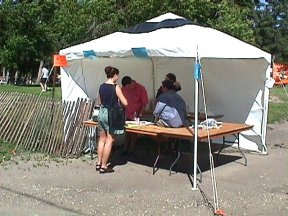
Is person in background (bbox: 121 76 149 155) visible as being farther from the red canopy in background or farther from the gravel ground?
the red canopy in background

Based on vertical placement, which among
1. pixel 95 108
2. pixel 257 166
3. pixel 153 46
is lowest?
pixel 257 166

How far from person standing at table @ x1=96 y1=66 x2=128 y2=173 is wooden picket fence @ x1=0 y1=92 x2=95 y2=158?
132 centimetres

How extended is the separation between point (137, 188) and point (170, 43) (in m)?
2.39

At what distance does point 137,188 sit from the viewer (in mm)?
7160

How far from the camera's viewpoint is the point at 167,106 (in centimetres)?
840

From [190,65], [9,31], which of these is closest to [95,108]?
[190,65]

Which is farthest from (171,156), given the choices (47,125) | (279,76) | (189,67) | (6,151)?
(279,76)

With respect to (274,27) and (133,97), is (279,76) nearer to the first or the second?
→ (133,97)

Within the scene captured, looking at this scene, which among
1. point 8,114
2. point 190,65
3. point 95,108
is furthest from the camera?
point 190,65

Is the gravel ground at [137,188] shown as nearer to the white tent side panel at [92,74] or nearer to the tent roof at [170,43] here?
the white tent side panel at [92,74]

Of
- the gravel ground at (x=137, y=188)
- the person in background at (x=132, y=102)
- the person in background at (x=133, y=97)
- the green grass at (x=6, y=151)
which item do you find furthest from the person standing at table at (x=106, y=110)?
the green grass at (x=6, y=151)

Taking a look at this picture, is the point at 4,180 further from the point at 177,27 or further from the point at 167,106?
the point at 177,27

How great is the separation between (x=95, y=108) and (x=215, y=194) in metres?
3.36

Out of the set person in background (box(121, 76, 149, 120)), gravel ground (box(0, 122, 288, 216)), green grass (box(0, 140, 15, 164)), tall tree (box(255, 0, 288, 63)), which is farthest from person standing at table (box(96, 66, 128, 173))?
tall tree (box(255, 0, 288, 63))
